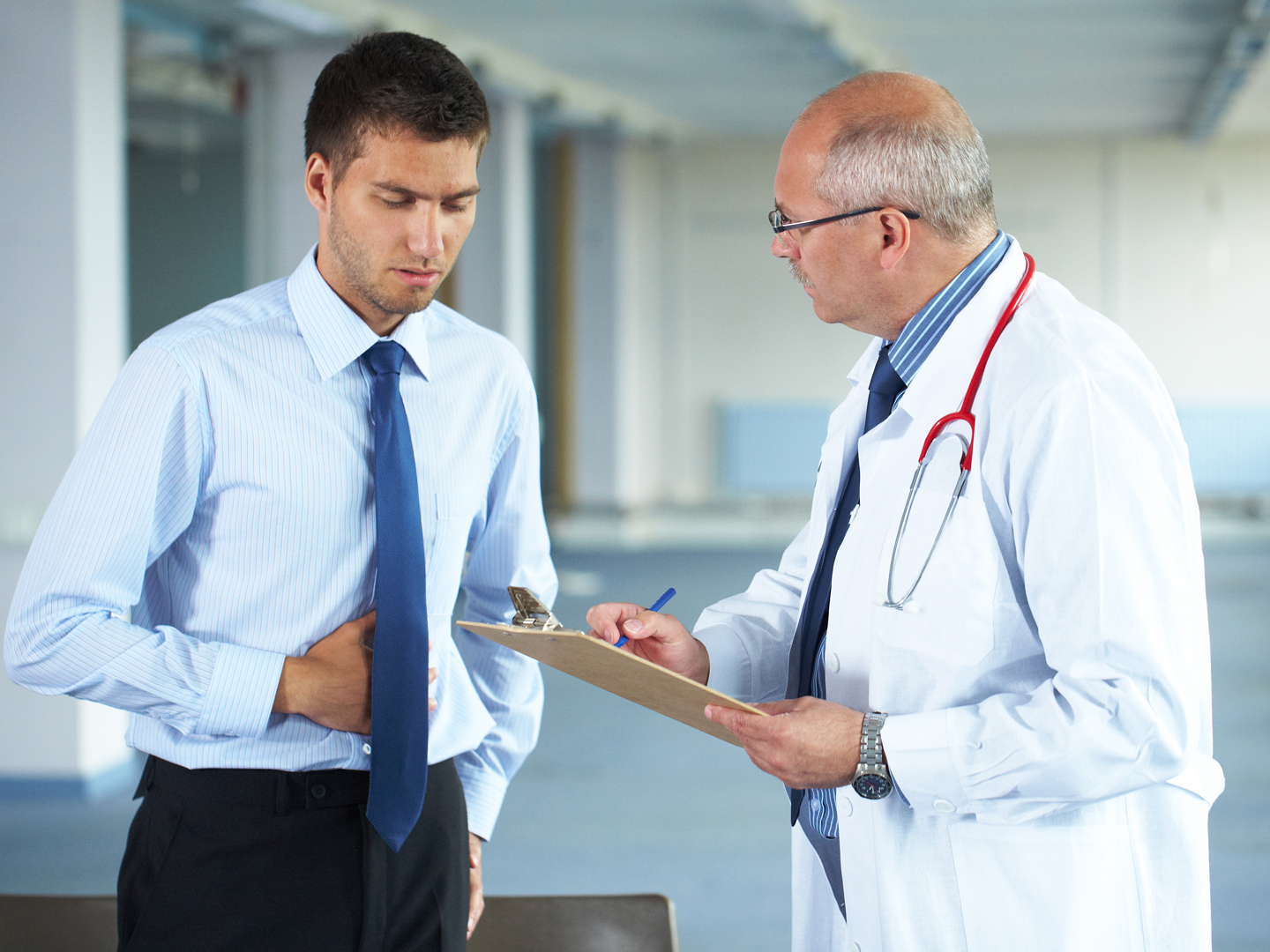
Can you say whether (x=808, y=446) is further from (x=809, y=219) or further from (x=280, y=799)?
(x=280, y=799)

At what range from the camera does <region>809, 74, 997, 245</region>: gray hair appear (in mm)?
1420

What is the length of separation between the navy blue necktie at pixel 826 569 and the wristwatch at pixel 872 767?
28 cm

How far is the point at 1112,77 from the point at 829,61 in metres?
2.46

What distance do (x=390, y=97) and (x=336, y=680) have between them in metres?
0.67

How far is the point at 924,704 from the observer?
4.44 ft

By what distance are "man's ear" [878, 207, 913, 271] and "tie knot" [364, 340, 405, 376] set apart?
0.61 metres

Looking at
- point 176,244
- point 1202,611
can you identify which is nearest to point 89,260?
point 1202,611

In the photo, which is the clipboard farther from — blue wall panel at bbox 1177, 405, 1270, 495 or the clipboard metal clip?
blue wall panel at bbox 1177, 405, 1270, 495

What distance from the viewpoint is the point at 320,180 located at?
4.78 feet

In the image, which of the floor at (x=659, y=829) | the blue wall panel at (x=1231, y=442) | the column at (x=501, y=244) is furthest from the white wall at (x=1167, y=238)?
the floor at (x=659, y=829)

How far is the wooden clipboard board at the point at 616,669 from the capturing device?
1267 mm

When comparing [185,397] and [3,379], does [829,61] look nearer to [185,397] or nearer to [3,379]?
[3,379]

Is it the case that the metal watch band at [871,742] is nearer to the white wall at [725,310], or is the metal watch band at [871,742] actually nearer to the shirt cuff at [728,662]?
the shirt cuff at [728,662]

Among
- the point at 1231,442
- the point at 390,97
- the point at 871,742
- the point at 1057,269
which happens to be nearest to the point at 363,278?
the point at 390,97
